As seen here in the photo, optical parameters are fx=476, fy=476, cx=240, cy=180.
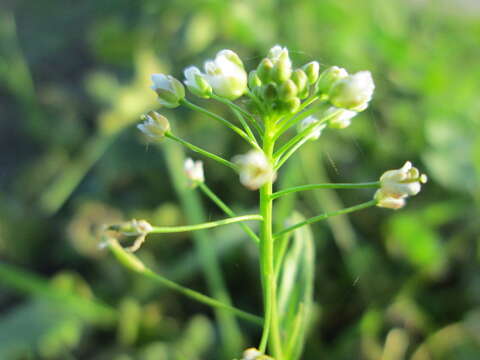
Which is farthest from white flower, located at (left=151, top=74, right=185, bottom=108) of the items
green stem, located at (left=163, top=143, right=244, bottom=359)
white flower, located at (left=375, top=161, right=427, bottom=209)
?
green stem, located at (left=163, top=143, right=244, bottom=359)

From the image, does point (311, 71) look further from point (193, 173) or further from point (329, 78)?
point (193, 173)

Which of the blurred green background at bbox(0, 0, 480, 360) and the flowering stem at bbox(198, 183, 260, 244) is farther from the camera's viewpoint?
the blurred green background at bbox(0, 0, 480, 360)

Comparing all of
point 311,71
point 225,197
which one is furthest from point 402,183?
point 225,197

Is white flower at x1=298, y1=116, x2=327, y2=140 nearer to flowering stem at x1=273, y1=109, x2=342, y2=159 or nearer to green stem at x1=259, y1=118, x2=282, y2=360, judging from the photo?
flowering stem at x1=273, y1=109, x2=342, y2=159

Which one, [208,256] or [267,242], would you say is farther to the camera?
[208,256]

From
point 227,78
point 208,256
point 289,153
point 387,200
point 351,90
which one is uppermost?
point 227,78

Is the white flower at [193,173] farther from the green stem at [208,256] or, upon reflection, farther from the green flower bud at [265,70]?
the green stem at [208,256]
